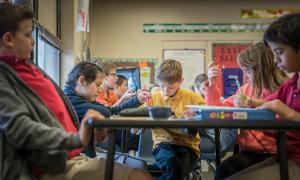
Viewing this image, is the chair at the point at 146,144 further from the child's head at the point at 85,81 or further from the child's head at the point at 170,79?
the child's head at the point at 85,81

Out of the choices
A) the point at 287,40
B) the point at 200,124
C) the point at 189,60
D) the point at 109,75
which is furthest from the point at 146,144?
the point at 189,60

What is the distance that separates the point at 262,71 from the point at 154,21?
429 centimetres

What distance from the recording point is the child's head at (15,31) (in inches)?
49.1

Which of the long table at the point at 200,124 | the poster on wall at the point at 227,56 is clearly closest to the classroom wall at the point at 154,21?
the poster on wall at the point at 227,56

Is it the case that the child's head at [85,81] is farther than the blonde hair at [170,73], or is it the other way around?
the blonde hair at [170,73]

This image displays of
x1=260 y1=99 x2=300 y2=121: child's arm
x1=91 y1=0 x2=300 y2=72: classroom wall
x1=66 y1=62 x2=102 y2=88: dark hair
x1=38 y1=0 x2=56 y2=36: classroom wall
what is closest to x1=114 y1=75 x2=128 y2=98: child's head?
x1=38 y1=0 x2=56 y2=36: classroom wall

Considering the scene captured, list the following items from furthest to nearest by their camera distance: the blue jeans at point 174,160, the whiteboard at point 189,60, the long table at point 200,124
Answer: the whiteboard at point 189,60, the blue jeans at point 174,160, the long table at point 200,124

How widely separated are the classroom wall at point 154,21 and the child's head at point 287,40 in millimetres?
4509

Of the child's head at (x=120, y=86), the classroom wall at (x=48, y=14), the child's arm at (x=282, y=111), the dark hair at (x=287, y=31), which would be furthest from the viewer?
the child's head at (x=120, y=86)

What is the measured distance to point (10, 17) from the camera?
1.25 metres

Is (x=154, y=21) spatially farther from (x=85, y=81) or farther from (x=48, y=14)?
(x=85, y=81)

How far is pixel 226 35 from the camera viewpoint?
588 centimetres

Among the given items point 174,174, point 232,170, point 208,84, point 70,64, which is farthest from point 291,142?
point 70,64

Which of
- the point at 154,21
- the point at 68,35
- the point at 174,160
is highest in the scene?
the point at 154,21
